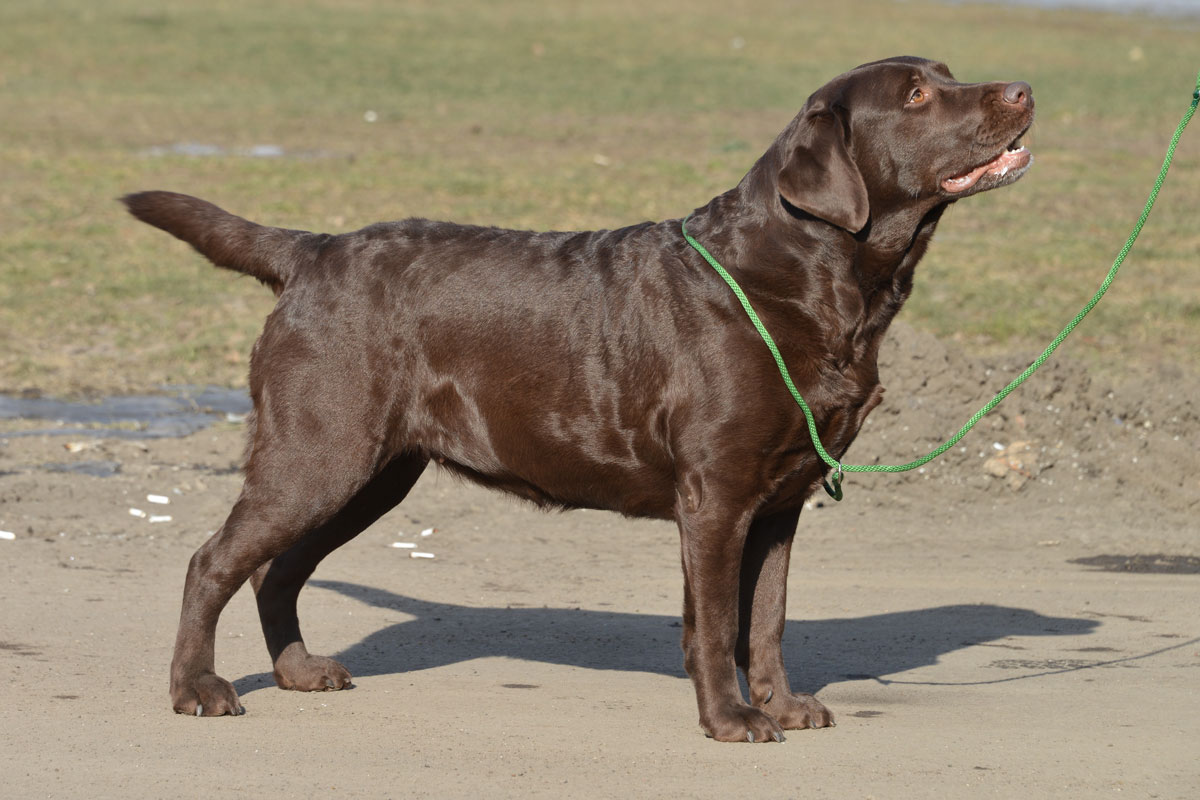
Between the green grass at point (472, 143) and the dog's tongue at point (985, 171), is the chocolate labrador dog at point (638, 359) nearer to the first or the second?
the dog's tongue at point (985, 171)

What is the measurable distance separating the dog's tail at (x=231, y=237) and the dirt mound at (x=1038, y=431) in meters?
4.44

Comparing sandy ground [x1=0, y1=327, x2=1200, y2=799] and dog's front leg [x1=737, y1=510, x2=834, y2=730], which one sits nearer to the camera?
sandy ground [x1=0, y1=327, x2=1200, y2=799]

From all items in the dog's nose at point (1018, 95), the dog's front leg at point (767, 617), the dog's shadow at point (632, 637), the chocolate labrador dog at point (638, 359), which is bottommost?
the dog's shadow at point (632, 637)

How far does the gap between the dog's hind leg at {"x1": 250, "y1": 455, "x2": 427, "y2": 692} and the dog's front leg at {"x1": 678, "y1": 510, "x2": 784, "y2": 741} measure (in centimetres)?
118

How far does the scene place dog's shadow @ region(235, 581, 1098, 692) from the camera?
6.44 meters

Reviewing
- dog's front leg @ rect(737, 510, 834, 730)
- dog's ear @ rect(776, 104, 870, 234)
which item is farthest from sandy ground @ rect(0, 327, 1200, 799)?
dog's ear @ rect(776, 104, 870, 234)

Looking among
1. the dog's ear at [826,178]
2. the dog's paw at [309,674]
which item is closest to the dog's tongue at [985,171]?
the dog's ear at [826,178]

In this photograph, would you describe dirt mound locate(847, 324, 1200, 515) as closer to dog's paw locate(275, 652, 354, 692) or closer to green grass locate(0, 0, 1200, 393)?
green grass locate(0, 0, 1200, 393)

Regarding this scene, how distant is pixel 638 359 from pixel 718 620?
893 mm

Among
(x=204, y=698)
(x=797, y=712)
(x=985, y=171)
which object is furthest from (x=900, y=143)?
(x=204, y=698)

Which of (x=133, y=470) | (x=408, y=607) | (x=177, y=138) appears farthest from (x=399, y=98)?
(x=408, y=607)

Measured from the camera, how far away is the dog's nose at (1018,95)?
5.17 metres

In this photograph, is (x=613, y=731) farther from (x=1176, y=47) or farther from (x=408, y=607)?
(x=1176, y=47)

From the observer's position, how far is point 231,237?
19.5 ft
